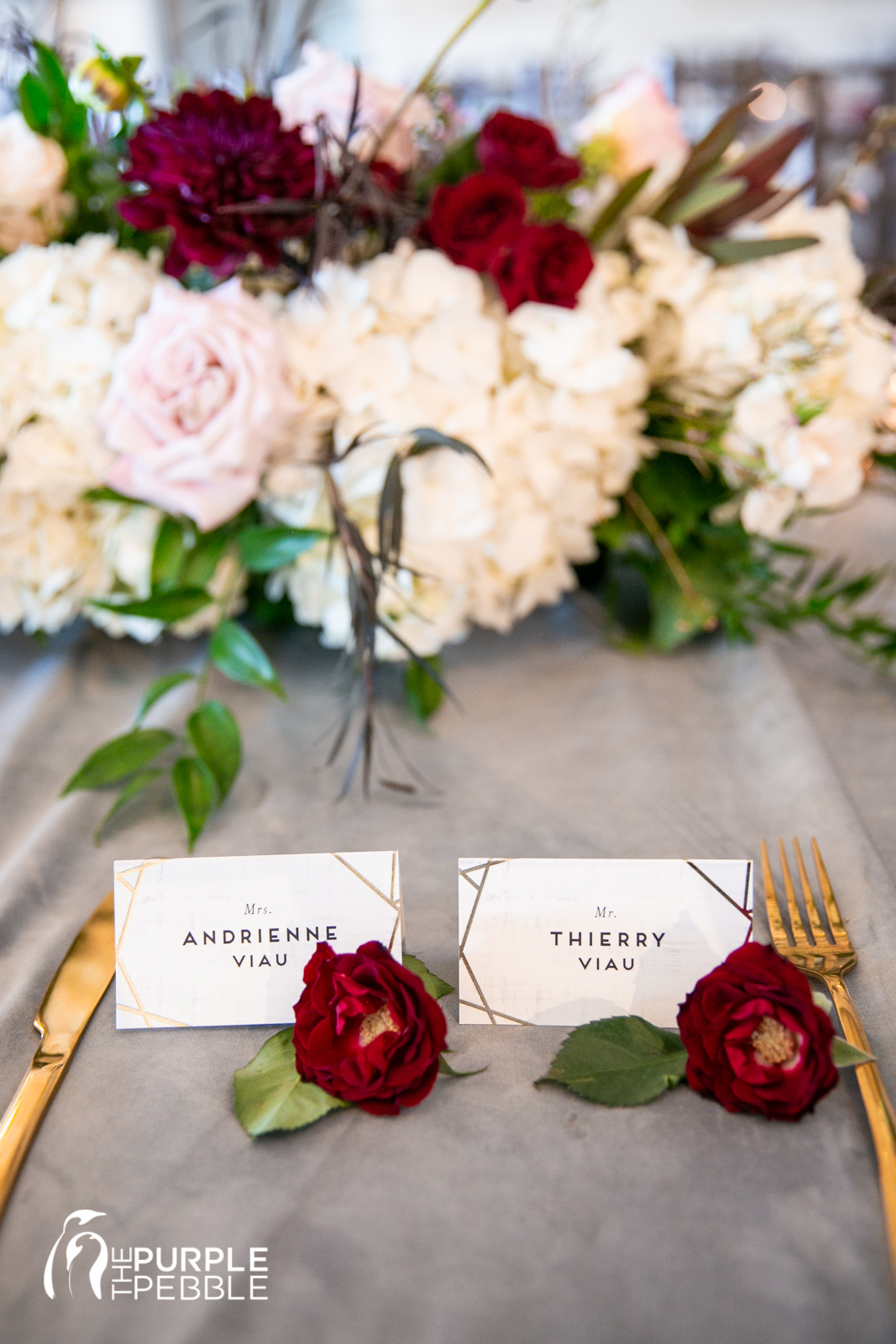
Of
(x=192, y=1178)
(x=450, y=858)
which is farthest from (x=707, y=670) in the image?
(x=192, y=1178)

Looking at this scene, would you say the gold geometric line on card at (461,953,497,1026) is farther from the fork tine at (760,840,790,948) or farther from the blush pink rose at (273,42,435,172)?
the blush pink rose at (273,42,435,172)

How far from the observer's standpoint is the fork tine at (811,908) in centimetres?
50

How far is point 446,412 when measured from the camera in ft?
2.25

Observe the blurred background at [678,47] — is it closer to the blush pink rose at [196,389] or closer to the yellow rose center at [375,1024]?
the blush pink rose at [196,389]

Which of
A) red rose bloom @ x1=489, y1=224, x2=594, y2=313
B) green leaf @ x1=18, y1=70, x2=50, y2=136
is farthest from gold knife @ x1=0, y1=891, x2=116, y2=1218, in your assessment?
green leaf @ x1=18, y1=70, x2=50, y2=136

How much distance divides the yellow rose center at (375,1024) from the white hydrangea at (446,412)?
0.36m

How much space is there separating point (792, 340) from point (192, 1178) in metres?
0.70

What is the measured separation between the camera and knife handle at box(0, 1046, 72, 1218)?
0.38 m

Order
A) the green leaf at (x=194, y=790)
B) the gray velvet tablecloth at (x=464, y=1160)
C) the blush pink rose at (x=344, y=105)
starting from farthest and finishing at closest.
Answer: the blush pink rose at (x=344, y=105) < the green leaf at (x=194, y=790) < the gray velvet tablecloth at (x=464, y=1160)

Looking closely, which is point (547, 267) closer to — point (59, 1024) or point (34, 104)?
point (34, 104)

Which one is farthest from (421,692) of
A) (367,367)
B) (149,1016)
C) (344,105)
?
(344,105)

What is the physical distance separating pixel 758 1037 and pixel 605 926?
0.28 ft

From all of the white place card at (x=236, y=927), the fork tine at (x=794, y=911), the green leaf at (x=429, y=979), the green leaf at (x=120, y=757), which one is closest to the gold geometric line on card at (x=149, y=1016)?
the white place card at (x=236, y=927)

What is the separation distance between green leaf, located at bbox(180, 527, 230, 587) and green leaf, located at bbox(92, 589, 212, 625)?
0.06 feet
